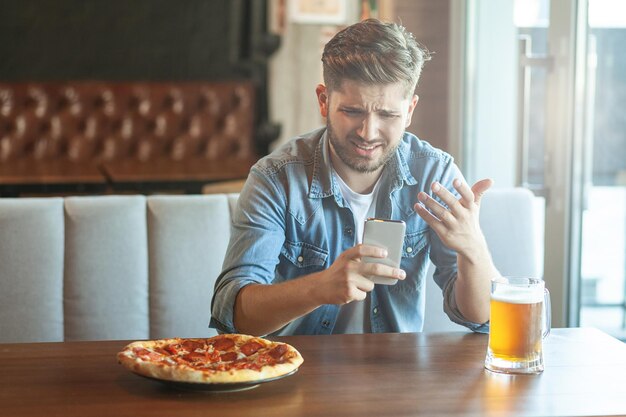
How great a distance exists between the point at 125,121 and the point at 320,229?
3.85 metres

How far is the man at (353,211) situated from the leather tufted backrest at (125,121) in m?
3.65

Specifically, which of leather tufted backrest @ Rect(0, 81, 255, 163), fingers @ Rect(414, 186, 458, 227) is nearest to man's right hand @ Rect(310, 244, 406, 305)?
fingers @ Rect(414, 186, 458, 227)

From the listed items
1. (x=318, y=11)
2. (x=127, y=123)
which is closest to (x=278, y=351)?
(x=127, y=123)

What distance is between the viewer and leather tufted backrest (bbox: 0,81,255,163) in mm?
5332

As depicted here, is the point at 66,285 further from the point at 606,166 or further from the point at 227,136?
the point at 227,136

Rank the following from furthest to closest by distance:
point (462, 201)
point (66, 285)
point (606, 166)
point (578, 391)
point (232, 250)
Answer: point (606, 166), point (66, 285), point (232, 250), point (462, 201), point (578, 391)

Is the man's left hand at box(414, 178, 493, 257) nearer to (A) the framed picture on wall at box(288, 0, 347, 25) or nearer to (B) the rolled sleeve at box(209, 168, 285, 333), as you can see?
(B) the rolled sleeve at box(209, 168, 285, 333)

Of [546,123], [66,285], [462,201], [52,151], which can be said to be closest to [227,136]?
[52,151]

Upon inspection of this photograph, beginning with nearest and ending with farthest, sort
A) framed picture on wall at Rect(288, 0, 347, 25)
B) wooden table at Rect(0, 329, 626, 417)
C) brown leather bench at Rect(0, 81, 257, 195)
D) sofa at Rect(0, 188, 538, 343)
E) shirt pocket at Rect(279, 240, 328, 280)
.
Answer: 1. wooden table at Rect(0, 329, 626, 417)
2. shirt pocket at Rect(279, 240, 328, 280)
3. sofa at Rect(0, 188, 538, 343)
4. brown leather bench at Rect(0, 81, 257, 195)
5. framed picture on wall at Rect(288, 0, 347, 25)

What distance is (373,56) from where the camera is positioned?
1.73 metres

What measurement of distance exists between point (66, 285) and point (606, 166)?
5.56 feet

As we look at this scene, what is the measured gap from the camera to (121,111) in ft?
17.8

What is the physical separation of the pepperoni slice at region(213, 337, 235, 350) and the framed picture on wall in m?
4.31

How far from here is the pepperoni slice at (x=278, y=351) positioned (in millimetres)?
1331
